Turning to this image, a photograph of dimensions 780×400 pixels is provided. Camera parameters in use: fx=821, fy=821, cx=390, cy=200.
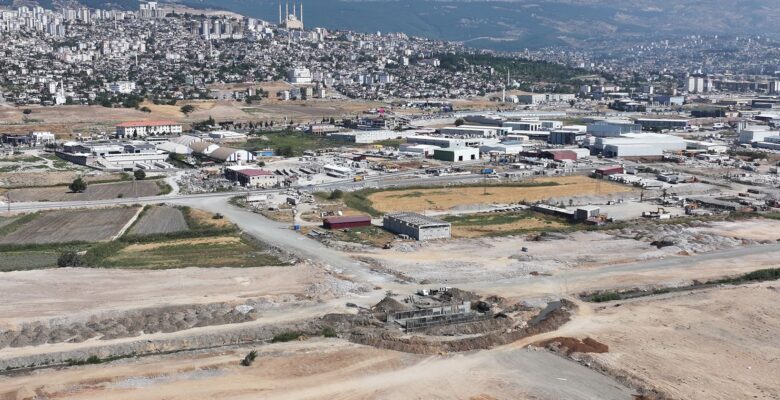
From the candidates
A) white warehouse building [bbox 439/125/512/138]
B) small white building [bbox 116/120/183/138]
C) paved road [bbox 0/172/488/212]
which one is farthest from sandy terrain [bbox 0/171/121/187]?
white warehouse building [bbox 439/125/512/138]

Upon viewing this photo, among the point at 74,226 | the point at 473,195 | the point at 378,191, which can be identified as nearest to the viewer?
the point at 74,226

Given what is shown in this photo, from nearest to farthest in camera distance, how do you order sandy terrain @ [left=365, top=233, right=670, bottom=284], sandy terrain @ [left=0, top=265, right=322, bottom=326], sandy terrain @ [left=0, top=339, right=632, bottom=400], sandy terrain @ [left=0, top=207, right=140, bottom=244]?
sandy terrain @ [left=0, top=339, right=632, bottom=400]
sandy terrain @ [left=0, top=265, right=322, bottom=326]
sandy terrain @ [left=365, top=233, right=670, bottom=284]
sandy terrain @ [left=0, top=207, right=140, bottom=244]

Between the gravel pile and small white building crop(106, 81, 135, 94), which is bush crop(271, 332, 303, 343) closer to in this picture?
the gravel pile

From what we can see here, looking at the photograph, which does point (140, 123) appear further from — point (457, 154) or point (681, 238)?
point (681, 238)

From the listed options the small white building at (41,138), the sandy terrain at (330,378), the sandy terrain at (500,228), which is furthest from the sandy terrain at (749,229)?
the small white building at (41,138)

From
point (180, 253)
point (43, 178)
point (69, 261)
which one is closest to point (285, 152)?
point (43, 178)

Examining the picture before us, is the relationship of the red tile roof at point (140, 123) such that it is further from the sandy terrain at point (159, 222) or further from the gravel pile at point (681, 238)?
the gravel pile at point (681, 238)
